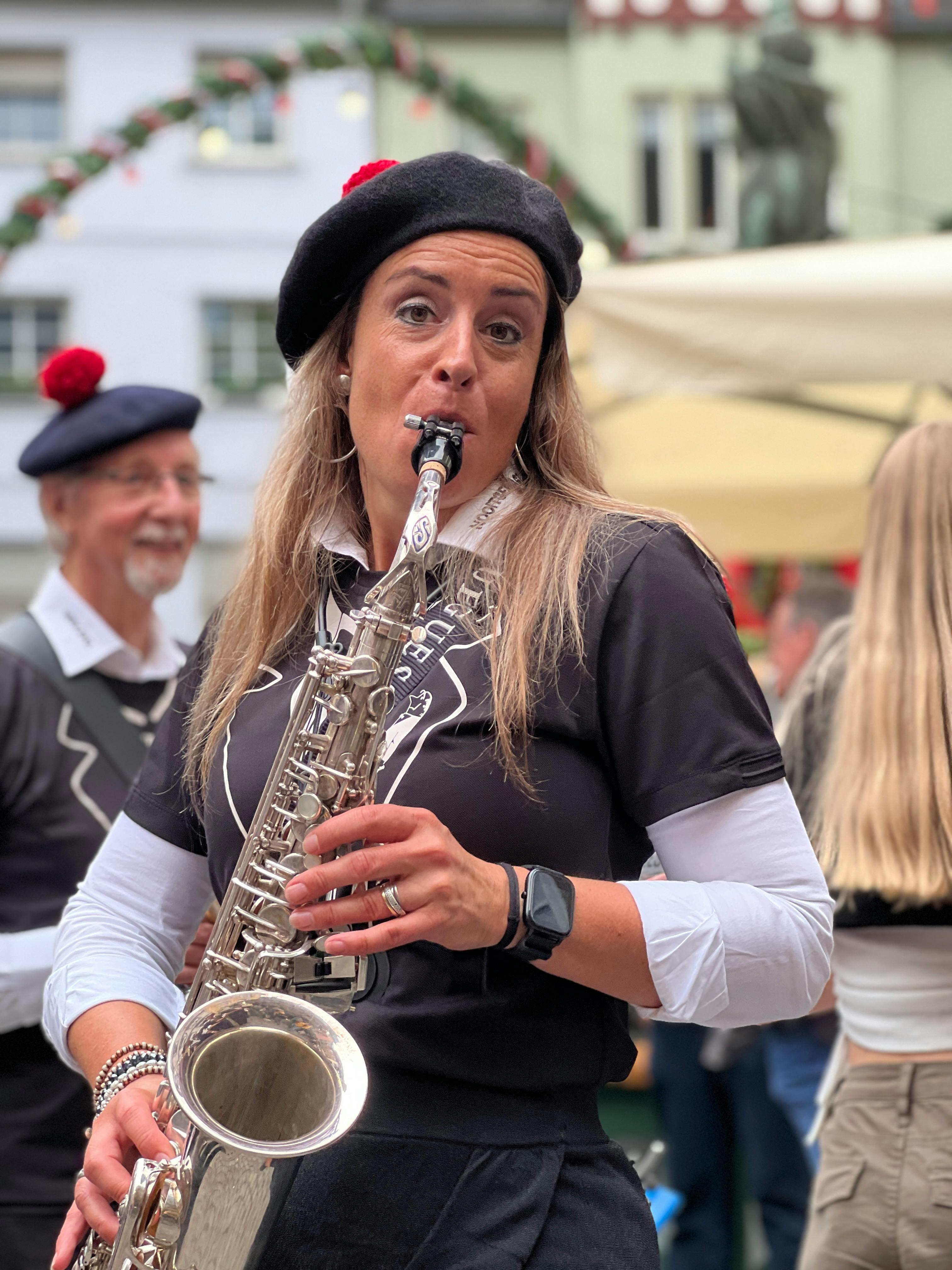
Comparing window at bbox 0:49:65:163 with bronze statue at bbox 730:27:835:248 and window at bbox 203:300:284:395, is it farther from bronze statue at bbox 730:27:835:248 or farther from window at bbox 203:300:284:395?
bronze statue at bbox 730:27:835:248

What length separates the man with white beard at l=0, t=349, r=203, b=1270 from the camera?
9.37 feet

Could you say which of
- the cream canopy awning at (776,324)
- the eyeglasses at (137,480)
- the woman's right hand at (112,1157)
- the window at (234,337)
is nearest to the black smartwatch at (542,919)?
the woman's right hand at (112,1157)

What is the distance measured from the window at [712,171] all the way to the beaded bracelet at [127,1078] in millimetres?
21123

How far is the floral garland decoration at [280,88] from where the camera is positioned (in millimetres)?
6184

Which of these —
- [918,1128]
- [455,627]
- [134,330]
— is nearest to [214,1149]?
[455,627]

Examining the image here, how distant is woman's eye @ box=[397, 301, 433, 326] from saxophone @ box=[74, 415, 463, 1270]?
0.15m

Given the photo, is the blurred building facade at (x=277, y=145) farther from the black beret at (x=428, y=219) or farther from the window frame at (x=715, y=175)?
the black beret at (x=428, y=219)

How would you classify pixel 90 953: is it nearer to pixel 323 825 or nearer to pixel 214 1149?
pixel 214 1149

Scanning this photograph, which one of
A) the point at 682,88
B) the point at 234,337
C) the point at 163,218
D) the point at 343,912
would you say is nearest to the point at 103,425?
the point at 343,912

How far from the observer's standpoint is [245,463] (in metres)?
19.9

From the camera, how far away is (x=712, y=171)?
71.9 feet

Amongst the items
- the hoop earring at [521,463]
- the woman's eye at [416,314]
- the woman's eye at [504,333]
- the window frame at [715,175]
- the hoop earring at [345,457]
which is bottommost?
the window frame at [715,175]

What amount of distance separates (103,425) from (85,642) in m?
0.56

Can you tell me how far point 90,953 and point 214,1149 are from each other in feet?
1.58
